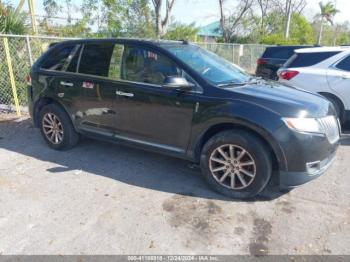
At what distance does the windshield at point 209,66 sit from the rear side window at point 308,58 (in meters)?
2.41

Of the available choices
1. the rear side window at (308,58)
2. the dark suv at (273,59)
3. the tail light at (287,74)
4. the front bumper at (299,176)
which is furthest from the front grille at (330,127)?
the dark suv at (273,59)

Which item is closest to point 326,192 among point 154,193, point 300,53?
point 154,193

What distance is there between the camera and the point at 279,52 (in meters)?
9.66

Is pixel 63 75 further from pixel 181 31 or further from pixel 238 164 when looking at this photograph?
pixel 181 31

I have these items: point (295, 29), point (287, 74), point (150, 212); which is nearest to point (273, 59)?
point (287, 74)

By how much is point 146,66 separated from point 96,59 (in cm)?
91

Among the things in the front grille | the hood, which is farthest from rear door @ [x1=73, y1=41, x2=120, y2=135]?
the front grille

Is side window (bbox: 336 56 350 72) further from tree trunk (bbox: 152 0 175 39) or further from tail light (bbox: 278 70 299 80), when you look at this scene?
tree trunk (bbox: 152 0 175 39)

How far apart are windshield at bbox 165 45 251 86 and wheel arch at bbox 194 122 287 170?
1.73ft

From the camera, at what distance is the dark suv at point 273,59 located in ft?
30.4

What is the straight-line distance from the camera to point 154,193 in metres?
3.80

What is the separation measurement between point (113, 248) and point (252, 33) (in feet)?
92.7

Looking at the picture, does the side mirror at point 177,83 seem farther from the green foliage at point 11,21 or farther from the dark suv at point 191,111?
the green foliage at point 11,21

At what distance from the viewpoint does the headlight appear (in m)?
3.26
